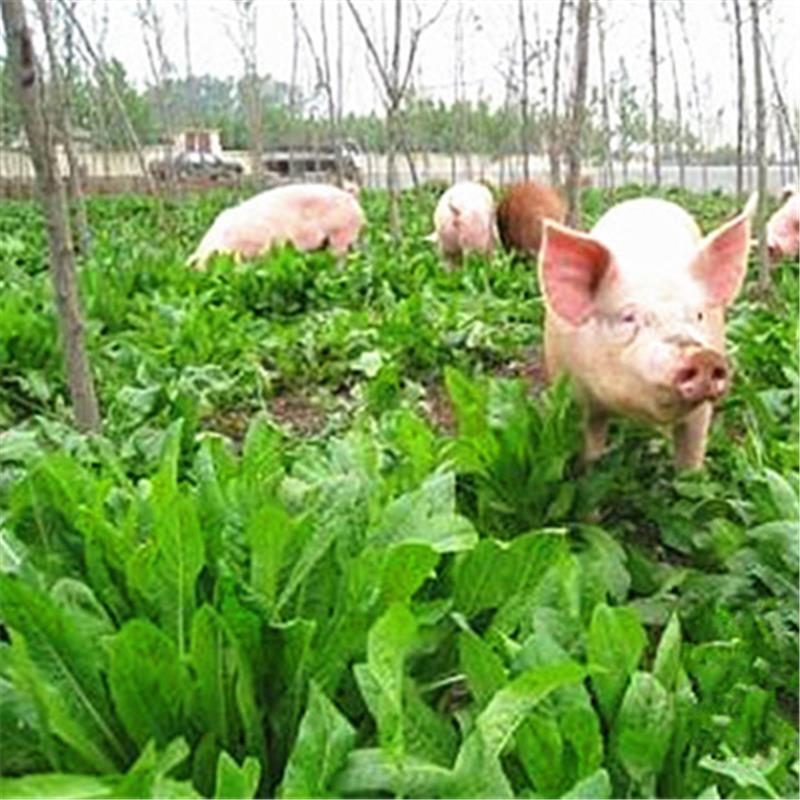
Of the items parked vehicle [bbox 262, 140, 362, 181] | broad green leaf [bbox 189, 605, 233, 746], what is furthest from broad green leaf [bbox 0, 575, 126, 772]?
parked vehicle [bbox 262, 140, 362, 181]

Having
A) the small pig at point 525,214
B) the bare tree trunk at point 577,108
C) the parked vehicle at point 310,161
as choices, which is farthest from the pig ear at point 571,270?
the parked vehicle at point 310,161

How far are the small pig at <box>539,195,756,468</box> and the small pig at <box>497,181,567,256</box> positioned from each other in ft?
22.9

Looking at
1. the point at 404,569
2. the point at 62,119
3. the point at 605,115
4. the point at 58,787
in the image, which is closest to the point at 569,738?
the point at 404,569

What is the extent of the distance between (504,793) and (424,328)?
4299 millimetres

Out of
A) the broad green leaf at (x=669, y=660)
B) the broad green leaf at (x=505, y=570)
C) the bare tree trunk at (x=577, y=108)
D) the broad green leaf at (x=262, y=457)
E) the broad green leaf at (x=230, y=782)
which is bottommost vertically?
the broad green leaf at (x=669, y=660)

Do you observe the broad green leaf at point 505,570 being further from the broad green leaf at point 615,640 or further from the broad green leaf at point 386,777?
the broad green leaf at point 386,777

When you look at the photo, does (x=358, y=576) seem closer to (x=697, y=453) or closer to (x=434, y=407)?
(x=697, y=453)

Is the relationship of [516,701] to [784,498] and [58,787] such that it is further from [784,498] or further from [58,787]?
[784,498]

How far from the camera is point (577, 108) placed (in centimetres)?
624

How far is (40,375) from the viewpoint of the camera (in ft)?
17.3

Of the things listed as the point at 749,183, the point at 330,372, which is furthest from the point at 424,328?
the point at 749,183

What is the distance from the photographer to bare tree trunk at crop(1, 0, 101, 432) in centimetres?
348

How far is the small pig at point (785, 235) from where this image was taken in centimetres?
996

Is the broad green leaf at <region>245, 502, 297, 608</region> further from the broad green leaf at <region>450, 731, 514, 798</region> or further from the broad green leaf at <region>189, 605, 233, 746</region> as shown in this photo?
the broad green leaf at <region>450, 731, 514, 798</region>
